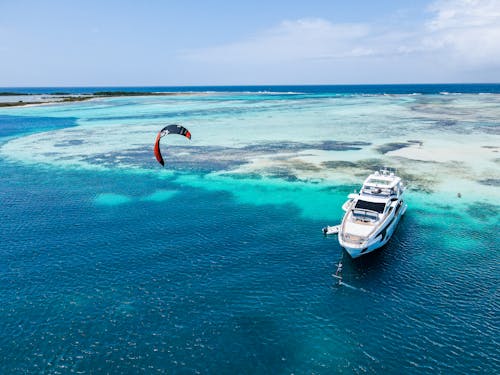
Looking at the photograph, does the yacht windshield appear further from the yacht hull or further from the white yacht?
the yacht hull

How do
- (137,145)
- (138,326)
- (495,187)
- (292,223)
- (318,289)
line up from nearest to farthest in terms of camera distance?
1. (138,326)
2. (318,289)
3. (292,223)
4. (495,187)
5. (137,145)

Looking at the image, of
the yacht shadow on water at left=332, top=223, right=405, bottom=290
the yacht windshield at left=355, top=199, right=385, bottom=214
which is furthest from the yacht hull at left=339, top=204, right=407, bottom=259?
the yacht windshield at left=355, top=199, right=385, bottom=214

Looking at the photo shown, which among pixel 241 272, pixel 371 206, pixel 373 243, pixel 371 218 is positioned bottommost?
pixel 241 272

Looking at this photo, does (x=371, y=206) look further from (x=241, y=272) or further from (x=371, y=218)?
(x=241, y=272)

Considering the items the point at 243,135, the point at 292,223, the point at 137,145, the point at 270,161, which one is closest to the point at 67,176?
the point at 137,145

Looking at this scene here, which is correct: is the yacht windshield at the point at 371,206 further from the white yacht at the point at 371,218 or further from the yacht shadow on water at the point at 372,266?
the yacht shadow on water at the point at 372,266

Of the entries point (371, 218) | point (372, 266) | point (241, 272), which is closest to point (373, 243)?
point (372, 266)

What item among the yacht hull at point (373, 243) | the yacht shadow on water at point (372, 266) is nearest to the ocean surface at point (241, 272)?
the yacht shadow on water at point (372, 266)

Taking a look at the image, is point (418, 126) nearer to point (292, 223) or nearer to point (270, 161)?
point (270, 161)
